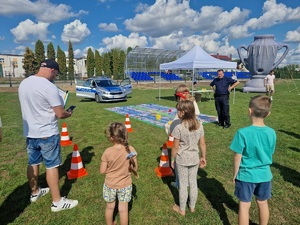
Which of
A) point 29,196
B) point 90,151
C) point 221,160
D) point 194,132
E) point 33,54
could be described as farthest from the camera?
point 33,54

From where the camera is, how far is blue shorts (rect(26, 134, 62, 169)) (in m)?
2.88


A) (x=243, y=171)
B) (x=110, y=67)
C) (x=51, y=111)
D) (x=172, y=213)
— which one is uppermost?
(x=110, y=67)

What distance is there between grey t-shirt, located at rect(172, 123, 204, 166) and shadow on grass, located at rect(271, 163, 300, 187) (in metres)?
2.31

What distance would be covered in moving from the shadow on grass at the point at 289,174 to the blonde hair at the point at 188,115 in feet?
8.30

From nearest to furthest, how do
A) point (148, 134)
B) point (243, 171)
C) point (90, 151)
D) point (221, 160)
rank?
1. point (243, 171)
2. point (221, 160)
3. point (90, 151)
4. point (148, 134)

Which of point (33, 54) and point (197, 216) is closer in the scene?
point (197, 216)

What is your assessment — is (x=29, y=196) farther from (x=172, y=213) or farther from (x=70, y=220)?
(x=172, y=213)

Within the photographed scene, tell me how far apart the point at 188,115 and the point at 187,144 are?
378mm

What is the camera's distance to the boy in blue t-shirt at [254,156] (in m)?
2.12

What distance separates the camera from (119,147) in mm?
2379

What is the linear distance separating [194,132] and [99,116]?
25.9 ft

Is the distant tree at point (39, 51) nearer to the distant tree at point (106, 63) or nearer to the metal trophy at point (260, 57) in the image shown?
the distant tree at point (106, 63)

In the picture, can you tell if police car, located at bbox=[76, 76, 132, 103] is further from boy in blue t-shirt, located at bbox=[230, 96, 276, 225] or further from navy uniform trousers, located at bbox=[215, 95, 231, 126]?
boy in blue t-shirt, located at bbox=[230, 96, 276, 225]

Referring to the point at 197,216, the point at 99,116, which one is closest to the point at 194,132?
the point at 197,216
